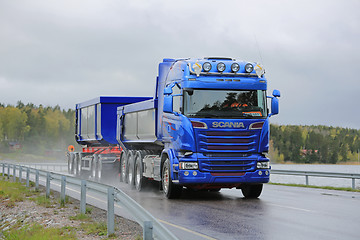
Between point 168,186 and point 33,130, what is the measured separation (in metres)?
163

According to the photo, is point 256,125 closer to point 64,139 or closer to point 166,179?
point 166,179

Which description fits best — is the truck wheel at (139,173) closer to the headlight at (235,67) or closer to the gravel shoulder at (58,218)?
the gravel shoulder at (58,218)

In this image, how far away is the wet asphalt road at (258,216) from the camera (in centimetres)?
1016

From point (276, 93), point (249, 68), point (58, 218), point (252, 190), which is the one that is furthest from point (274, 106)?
point (58, 218)

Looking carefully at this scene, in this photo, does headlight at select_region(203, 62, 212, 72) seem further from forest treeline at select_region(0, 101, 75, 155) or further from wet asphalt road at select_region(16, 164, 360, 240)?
forest treeline at select_region(0, 101, 75, 155)

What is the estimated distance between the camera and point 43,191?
21641 millimetres

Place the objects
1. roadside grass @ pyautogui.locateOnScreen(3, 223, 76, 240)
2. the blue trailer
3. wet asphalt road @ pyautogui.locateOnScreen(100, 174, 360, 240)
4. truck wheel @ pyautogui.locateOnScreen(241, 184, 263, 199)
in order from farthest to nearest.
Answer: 1. the blue trailer
2. truck wheel @ pyautogui.locateOnScreen(241, 184, 263, 199)
3. roadside grass @ pyautogui.locateOnScreen(3, 223, 76, 240)
4. wet asphalt road @ pyautogui.locateOnScreen(100, 174, 360, 240)

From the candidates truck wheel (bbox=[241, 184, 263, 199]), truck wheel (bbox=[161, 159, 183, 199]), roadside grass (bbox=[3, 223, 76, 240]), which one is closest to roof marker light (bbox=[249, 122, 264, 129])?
truck wheel (bbox=[241, 184, 263, 199])

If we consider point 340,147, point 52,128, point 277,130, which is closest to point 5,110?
point 52,128

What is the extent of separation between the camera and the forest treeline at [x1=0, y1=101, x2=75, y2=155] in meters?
171

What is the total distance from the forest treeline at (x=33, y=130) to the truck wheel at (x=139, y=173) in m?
147

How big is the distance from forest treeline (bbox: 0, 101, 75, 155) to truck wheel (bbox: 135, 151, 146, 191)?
481 feet

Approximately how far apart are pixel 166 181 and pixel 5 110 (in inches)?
6512

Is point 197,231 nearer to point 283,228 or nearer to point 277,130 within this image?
point 283,228
